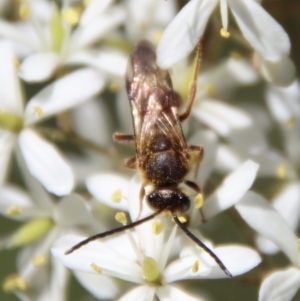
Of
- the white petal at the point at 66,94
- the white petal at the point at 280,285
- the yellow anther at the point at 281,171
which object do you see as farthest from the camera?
the yellow anther at the point at 281,171

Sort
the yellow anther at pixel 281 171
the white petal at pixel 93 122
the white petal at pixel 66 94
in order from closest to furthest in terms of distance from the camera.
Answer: the white petal at pixel 66 94
the yellow anther at pixel 281 171
the white petal at pixel 93 122

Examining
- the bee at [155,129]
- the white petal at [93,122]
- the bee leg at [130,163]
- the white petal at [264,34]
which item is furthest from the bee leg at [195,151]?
the white petal at [93,122]

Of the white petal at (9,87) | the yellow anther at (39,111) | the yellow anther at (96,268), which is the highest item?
the white petal at (9,87)

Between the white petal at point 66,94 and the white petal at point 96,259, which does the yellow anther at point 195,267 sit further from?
the white petal at point 66,94

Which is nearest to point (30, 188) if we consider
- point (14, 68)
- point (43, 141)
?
point (43, 141)

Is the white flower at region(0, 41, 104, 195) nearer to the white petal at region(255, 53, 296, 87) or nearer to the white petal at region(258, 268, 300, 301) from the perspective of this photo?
the white petal at region(255, 53, 296, 87)

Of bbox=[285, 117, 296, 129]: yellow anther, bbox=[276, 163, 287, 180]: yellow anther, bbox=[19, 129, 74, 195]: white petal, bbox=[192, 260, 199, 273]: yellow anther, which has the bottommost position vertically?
bbox=[276, 163, 287, 180]: yellow anther

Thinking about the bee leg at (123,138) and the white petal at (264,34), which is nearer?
the white petal at (264,34)

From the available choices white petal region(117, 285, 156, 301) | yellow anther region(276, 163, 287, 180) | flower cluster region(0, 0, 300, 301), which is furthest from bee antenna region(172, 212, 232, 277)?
yellow anther region(276, 163, 287, 180)
